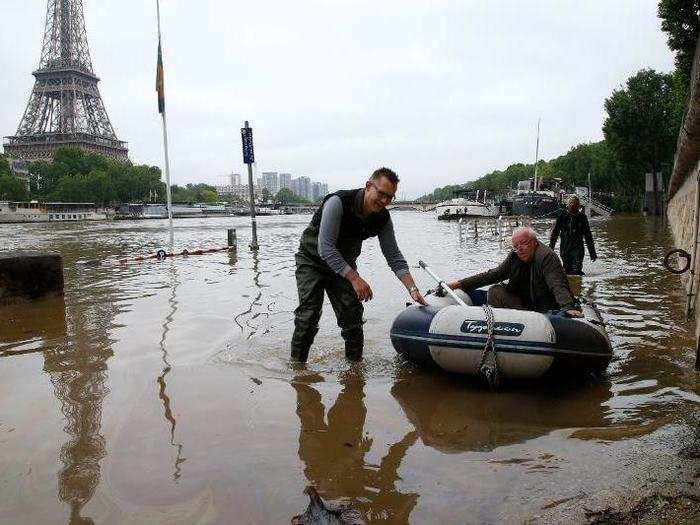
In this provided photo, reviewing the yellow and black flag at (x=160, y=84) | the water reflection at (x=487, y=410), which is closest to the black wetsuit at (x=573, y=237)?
the water reflection at (x=487, y=410)

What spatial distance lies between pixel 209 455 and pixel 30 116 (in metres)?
135

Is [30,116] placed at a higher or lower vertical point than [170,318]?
higher

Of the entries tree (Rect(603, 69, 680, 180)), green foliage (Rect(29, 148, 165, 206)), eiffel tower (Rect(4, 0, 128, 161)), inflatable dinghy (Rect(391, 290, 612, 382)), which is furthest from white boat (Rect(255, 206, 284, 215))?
inflatable dinghy (Rect(391, 290, 612, 382))

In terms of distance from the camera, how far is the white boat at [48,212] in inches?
3137

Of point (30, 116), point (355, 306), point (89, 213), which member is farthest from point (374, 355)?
point (30, 116)

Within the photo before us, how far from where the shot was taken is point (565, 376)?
16.3ft

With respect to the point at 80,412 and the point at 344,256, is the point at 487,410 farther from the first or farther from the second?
the point at 80,412

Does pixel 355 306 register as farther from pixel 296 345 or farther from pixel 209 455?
pixel 209 455

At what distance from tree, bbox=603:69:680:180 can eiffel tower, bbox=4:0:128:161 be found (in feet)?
333

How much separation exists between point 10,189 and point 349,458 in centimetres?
10185

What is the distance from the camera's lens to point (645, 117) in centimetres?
4809

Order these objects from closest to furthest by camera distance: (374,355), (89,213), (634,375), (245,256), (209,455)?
1. (209,455)
2. (634,375)
3. (374,355)
4. (245,256)
5. (89,213)

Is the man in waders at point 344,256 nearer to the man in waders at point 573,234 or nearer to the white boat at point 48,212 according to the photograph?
the man in waders at point 573,234

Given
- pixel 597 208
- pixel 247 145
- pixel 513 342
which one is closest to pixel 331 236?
pixel 513 342
